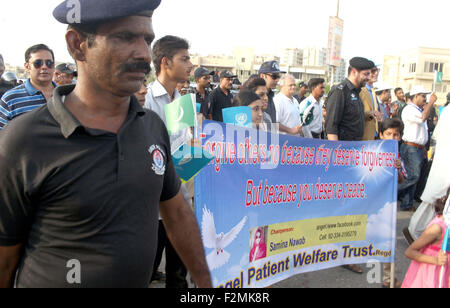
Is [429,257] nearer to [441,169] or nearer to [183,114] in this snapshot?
[441,169]

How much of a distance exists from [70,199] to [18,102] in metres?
2.82

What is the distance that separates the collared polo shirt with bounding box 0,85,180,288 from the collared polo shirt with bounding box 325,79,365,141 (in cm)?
399

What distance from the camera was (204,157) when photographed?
8.09 ft

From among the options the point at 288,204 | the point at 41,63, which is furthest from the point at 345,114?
the point at 41,63

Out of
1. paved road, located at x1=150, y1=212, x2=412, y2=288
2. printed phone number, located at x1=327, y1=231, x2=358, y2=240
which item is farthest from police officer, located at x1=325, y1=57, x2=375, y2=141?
paved road, located at x1=150, y1=212, x2=412, y2=288

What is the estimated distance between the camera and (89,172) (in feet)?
4.05

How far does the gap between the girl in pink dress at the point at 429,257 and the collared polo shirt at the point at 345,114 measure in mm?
1966

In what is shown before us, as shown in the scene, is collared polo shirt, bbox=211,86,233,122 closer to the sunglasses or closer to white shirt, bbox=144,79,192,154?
the sunglasses

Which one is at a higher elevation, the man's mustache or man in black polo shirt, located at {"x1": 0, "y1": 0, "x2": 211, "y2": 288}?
the man's mustache

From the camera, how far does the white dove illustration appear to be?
2.73 metres

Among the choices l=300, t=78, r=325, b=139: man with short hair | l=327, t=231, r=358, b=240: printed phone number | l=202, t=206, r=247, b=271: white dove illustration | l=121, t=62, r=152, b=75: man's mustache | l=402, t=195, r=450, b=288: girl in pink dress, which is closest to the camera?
l=121, t=62, r=152, b=75: man's mustache

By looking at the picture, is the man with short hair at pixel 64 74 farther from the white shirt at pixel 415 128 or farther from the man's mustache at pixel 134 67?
the white shirt at pixel 415 128
